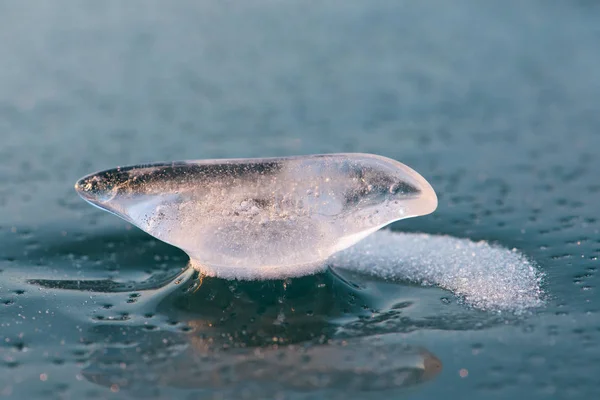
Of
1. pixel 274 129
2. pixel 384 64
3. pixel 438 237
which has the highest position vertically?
pixel 384 64

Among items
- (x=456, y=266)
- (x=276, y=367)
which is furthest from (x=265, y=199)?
(x=456, y=266)

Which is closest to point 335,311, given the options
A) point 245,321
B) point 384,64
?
point 245,321

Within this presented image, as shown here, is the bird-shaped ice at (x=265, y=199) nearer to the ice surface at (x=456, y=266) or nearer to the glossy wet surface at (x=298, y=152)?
the glossy wet surface at (x=298, y=152)

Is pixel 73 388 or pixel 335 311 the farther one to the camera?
pixel 335 311

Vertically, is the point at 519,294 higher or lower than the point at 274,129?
lower

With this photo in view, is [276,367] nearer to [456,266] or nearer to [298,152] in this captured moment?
[456,266]

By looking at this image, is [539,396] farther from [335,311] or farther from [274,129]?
[274,129]
